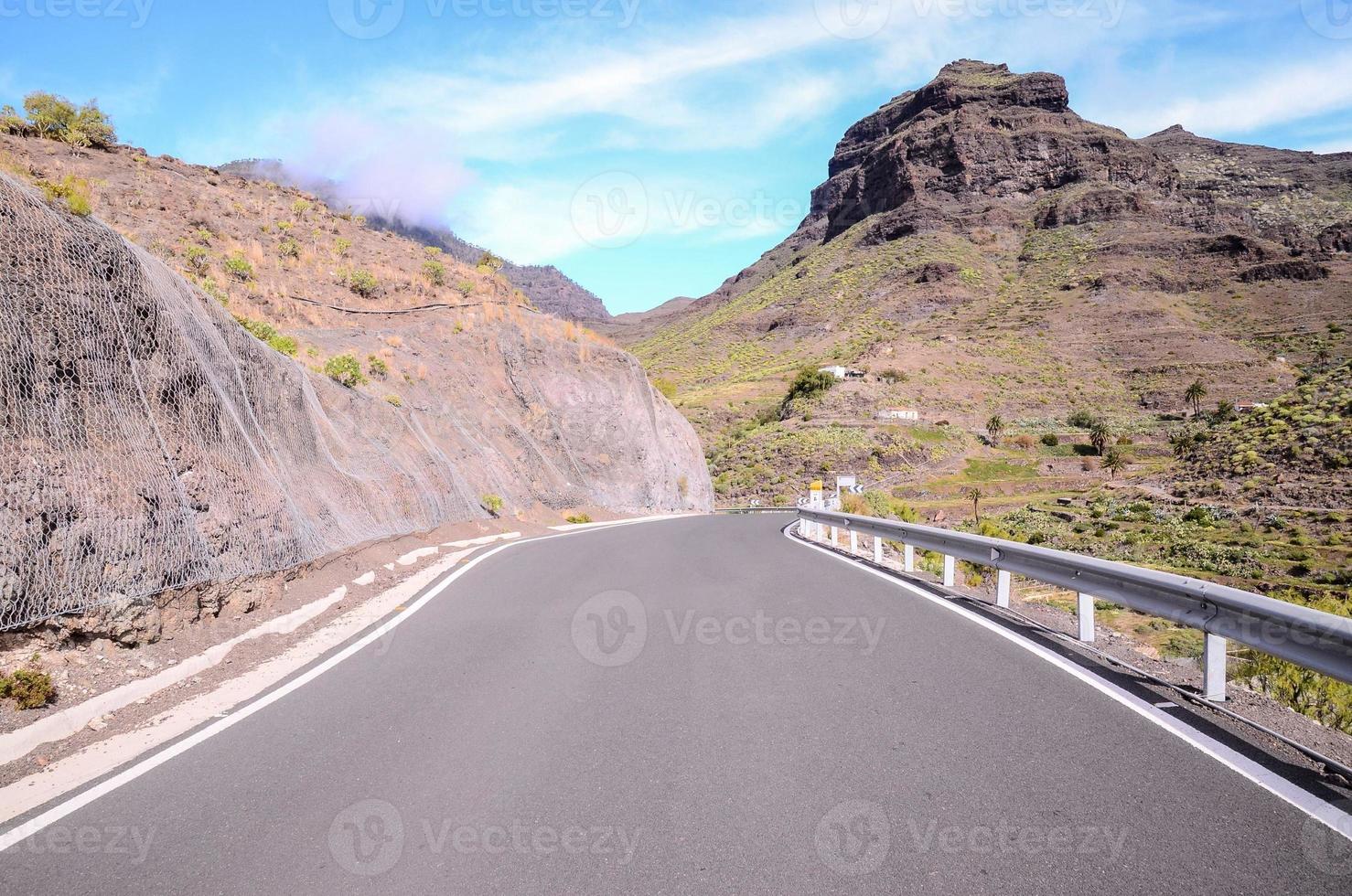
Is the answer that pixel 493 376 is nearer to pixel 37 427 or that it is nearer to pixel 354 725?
pixel 37 427

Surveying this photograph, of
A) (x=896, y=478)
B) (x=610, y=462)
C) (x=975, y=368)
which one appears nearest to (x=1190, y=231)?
(x=975, y=368)

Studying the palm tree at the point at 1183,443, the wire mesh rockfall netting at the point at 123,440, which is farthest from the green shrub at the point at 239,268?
the palm tree at the point at 1183,443

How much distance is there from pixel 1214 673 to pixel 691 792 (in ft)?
12.2

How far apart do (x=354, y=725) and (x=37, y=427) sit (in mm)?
4068

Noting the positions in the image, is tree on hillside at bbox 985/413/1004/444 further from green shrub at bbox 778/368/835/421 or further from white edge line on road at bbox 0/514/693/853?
white edge line on road at bbox 0/514/693/853

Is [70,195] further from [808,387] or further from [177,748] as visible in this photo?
[808,387]

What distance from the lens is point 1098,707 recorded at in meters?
5.12

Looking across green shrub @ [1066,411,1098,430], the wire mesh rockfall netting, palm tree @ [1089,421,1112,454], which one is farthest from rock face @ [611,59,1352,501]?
the wire mesh rockfall netting

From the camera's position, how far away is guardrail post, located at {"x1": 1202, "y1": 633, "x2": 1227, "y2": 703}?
525cm

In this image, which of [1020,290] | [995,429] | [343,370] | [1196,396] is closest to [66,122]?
[343,370]

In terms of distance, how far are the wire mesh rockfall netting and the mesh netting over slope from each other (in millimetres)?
16

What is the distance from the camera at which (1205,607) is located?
561 cm

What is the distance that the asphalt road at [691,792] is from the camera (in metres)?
3.23

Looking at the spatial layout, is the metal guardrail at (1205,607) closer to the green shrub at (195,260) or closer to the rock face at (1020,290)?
the green shrub at (195,260)
